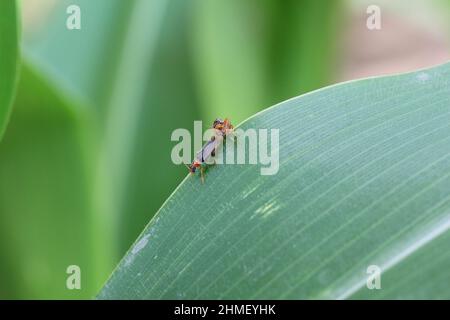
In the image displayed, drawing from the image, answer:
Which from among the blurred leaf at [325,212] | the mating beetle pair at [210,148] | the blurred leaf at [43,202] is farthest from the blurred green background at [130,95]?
the blurred leaf at [325,212]

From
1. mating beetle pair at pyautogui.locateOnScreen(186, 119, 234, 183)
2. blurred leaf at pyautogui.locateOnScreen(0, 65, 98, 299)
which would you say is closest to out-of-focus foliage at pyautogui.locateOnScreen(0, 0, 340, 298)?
blurred leaf at pyautogui.locateOnScreen(0, 65, 98, 299)

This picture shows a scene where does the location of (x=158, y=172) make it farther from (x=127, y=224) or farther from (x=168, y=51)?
(x=168, y=51)

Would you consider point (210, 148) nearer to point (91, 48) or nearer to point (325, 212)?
point (325, 212)

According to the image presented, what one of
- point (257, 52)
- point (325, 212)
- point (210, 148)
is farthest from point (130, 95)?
point (325, 212)

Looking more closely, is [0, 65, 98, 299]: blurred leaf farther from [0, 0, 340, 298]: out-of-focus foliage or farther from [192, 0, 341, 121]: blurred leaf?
[192, 0, 341, 121]: blurred leaf

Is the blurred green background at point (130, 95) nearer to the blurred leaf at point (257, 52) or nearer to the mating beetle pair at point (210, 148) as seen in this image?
the blurred leaf at point (257, 52)

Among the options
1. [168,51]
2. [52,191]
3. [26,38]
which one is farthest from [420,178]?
[26,38]
